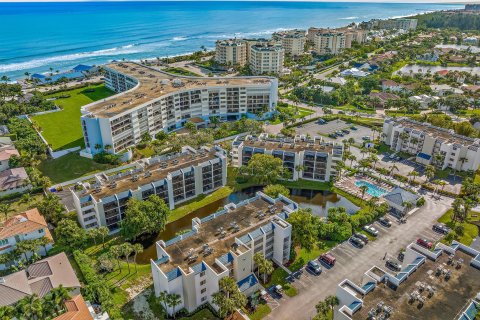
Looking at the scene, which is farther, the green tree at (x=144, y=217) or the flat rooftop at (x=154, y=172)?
the flat rooftop at (x=154, y=172)

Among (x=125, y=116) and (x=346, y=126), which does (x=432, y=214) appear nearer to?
(x=346, y=126)

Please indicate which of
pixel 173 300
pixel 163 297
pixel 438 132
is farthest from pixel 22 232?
pixel 438 132

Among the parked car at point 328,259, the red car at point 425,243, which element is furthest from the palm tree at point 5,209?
the red car at point 425,243

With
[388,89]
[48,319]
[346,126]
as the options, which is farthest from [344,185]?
[388,89]

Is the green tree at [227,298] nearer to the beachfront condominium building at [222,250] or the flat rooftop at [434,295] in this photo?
the beachfront condominium building at [222,250]

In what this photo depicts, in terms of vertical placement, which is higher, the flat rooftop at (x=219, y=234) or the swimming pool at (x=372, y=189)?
the flat rooftop at (x=219, y=234)
